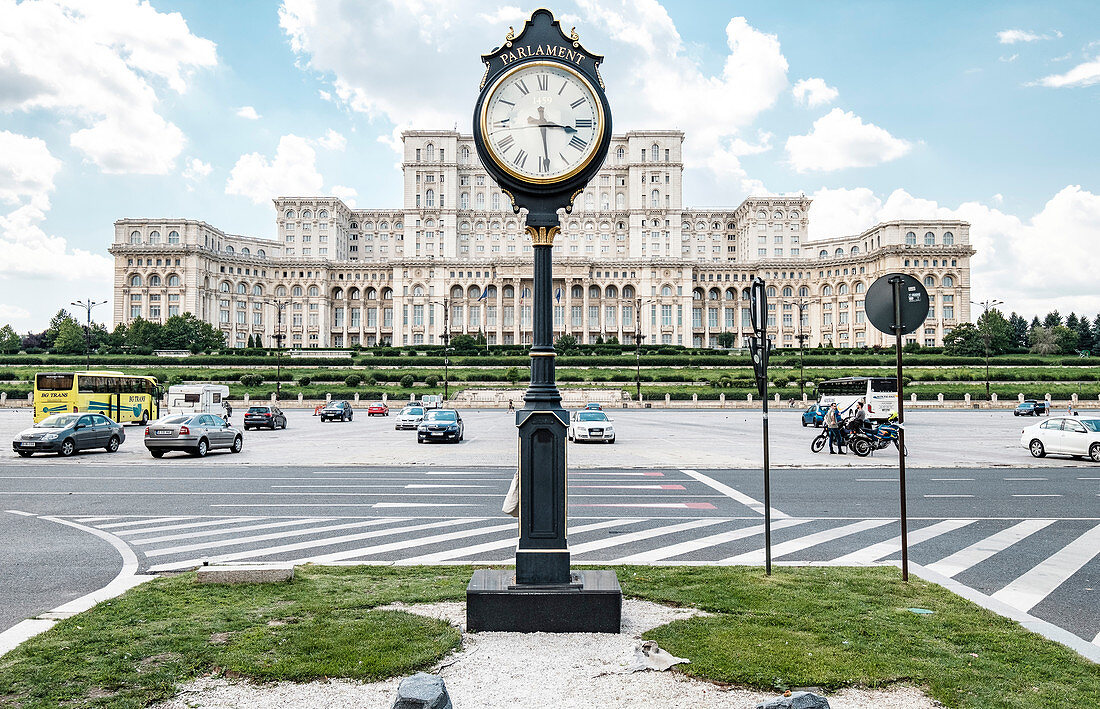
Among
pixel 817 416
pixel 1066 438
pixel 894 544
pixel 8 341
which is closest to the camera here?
pixel 894 544

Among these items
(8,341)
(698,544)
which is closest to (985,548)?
(698,544)

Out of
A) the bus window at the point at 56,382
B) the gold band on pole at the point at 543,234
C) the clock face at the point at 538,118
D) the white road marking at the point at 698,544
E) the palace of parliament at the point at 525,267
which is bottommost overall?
the white road marking at the point at 698,544

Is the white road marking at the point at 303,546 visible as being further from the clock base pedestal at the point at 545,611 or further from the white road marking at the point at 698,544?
the clock base pedestal at the point at 545,611

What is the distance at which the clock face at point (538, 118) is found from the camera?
6414 mm

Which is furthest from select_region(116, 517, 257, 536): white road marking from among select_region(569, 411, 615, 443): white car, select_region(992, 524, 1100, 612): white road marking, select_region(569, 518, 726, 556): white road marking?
select_region(569, 411, 615, 443): white car

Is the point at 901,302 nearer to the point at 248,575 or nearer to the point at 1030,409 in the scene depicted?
the point at 248,575

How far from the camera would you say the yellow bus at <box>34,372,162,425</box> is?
105 ft

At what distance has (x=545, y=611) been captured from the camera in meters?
5.68

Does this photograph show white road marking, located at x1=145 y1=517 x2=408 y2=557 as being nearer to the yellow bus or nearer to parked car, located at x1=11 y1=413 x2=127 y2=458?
parked car, located at x1=11 y1=413 x2=127 y2=458

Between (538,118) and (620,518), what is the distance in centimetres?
743

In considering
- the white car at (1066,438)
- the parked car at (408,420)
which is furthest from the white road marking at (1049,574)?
the parked car at (408,420)

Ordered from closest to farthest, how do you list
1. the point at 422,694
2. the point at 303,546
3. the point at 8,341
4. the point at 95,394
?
the point at 422,694
the point at 303,546
the point at 95,394
the point at 8,341

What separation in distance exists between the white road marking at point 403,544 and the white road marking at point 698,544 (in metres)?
1.96

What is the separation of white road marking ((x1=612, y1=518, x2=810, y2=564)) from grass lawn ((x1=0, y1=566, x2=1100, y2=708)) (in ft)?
4.99
